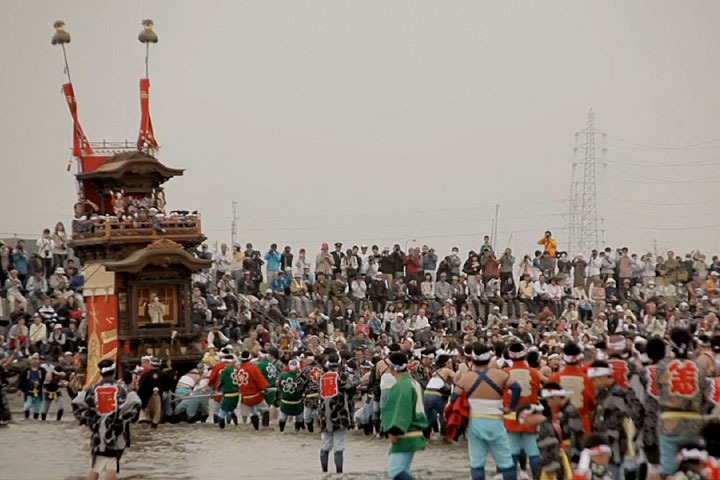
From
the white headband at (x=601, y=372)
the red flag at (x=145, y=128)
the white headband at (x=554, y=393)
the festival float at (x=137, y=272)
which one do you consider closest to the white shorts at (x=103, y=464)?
the white headband at (x=554, y=393)

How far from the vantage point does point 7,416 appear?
29.1 meters

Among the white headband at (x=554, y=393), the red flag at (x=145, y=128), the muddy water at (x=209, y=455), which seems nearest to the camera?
the white headband at (x=554, y=393)

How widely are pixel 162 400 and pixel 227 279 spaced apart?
9.35 metres

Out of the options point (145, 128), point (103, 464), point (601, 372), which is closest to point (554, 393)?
point (601, 372)

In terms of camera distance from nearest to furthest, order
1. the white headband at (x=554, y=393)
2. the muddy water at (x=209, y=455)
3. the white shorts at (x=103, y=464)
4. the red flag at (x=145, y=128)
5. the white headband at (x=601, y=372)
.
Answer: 1. the white headband at (x=554, y=393)
2. the white headband at (x=601, y=372)
3. the white shorts at (x=103, y=464)
4. the muddy water at (x=209, y=455)
5. the red flag at (x=145, y=128)

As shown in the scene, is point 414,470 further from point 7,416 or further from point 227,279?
point 227,279

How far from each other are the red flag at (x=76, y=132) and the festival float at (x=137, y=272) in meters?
3.24

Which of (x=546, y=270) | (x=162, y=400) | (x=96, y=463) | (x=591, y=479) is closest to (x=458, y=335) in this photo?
(x=546, y=270)

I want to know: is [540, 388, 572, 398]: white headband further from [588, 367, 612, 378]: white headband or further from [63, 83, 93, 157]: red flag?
[63, 83, 93, 157]: red flag

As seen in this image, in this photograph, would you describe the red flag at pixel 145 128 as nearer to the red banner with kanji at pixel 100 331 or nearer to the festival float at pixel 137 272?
the festival float at pixel 137 272

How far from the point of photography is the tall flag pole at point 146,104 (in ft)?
127

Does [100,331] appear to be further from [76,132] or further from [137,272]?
[76,132]

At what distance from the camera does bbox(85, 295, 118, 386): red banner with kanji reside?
33.5 metres

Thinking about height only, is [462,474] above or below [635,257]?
below
